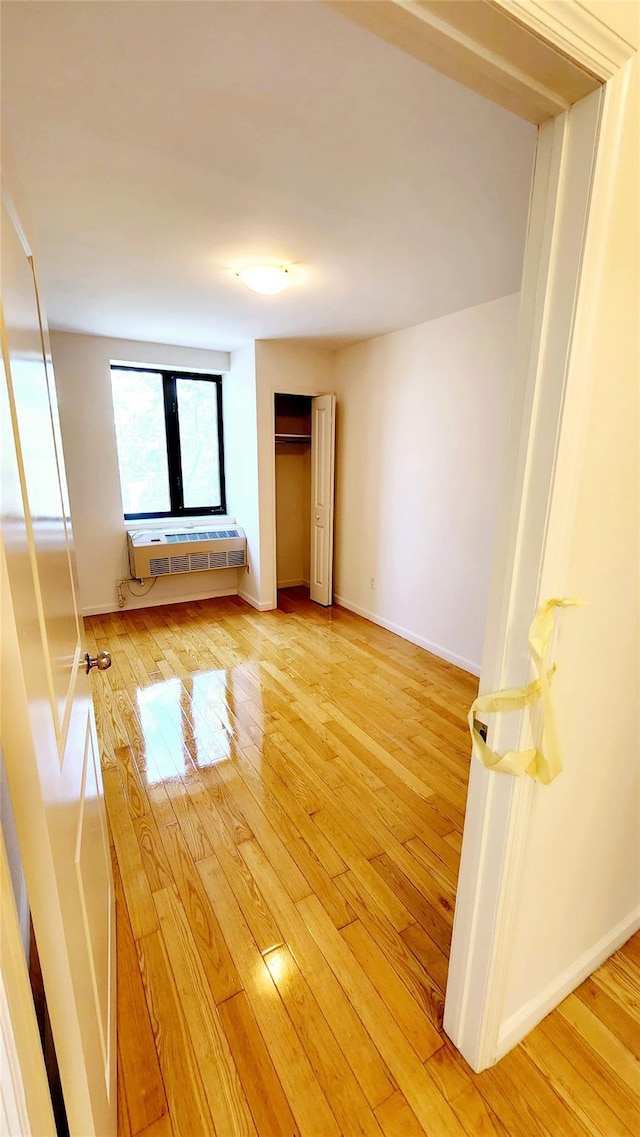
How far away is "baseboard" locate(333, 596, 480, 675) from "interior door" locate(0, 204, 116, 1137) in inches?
108

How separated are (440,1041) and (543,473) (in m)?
1.47

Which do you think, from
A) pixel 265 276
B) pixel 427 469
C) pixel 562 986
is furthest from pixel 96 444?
pixel 562 986

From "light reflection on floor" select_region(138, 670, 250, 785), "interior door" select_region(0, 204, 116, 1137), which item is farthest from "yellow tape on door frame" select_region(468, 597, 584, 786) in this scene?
"light reflection on floor" select_region(138, 670, 250, 785)

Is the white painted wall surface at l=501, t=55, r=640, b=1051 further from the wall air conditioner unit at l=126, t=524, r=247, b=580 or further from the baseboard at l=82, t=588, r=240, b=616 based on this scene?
the baseboard at l=82, t=588, r=240, b=616

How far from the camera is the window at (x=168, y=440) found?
4.30m

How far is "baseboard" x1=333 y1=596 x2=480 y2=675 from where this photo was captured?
3309mm

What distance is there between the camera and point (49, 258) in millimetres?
2305

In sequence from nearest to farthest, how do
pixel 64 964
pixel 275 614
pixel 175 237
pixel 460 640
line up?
pixel 64 964 → pixel 175 237 → pixel 460 640 → pixel 275 614

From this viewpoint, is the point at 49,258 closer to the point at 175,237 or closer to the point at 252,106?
the point at 175,237

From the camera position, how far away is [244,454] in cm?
435

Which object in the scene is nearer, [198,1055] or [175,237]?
[198,1055]

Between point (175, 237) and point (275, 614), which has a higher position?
point (175, 237)

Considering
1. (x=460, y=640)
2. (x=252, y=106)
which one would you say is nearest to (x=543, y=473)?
(x=252, y=106)

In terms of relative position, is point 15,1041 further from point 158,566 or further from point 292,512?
point 292,512
